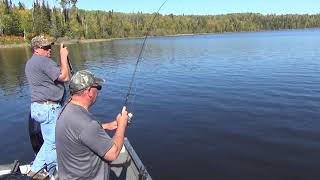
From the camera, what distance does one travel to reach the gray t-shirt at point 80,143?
4.32 m

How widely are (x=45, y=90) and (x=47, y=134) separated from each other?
2.68ft

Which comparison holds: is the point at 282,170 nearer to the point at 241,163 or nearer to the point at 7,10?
the point at 241,163

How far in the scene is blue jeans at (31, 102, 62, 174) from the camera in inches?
279

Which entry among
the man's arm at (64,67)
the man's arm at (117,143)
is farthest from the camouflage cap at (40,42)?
the man's arm at (117,143)

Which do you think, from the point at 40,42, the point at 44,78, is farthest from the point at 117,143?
the point at 40,42

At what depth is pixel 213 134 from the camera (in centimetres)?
1312

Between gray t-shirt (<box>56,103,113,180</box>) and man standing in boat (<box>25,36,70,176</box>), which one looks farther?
man standing in boat (<box>25,36,70,176</box>)

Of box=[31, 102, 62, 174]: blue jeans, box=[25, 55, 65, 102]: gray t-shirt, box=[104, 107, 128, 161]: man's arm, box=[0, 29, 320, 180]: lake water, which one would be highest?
box=[25, 55, 65, 102]: gray t-shirt

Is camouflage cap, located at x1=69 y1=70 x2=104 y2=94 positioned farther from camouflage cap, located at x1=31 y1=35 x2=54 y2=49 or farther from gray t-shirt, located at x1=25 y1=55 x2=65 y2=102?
camouflage cap, located at x1=31 y1=35 x2=54 y2=49

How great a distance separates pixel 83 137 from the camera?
4.31m

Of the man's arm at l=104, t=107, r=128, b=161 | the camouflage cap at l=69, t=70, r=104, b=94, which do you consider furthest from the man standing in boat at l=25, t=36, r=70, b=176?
the man's arm at l=104, t=107, r=128, b=161

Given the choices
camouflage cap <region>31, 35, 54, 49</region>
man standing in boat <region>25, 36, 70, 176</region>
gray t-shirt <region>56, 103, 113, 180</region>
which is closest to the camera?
gray t-shirt <region>56, 103, 113, 180</region>

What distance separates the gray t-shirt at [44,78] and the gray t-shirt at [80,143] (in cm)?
259

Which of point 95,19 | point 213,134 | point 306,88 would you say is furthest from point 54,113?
point 95,19
